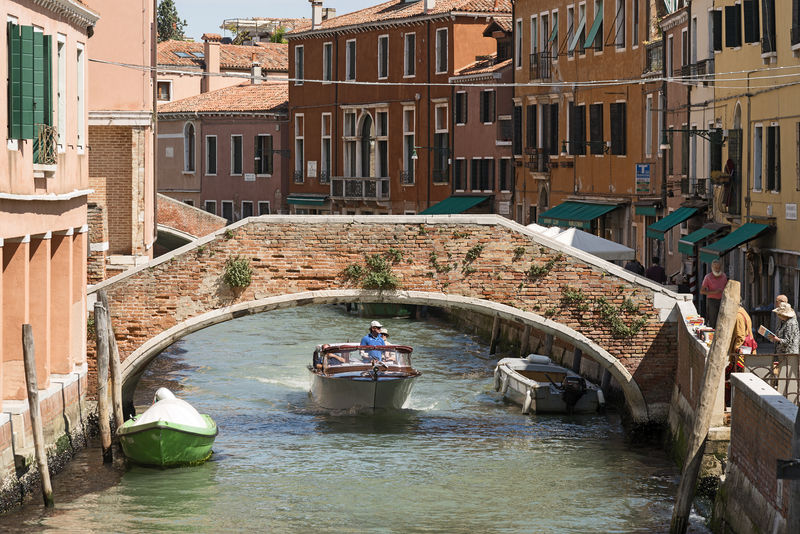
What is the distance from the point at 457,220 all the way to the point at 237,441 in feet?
13.9

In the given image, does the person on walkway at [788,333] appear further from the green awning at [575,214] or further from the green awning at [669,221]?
the green awning at [575,214]

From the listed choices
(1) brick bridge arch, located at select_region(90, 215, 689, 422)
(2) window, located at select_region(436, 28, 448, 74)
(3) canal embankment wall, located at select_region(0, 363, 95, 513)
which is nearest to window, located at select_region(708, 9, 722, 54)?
(1) brick bridge arch, located at select_region(90, 215, 689, 422)

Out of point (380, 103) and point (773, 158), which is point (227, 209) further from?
point (773, 158)

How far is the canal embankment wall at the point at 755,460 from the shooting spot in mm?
11656

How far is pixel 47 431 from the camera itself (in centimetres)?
1694

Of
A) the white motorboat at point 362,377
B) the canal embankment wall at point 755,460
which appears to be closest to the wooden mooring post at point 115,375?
the white motorboat at point 362,377

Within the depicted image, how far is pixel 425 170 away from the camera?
4303cm

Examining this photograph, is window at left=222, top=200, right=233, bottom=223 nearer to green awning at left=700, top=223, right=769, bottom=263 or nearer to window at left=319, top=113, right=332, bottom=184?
window at left=319, top=113, right=332, bottom=184

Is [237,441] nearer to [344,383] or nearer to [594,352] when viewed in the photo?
[344,383]

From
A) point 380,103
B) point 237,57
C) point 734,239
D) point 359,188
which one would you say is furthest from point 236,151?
point 734,239

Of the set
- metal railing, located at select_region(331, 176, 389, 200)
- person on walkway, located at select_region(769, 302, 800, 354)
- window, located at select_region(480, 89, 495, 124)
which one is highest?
window, located at select_region(480, 89, 495, 124)

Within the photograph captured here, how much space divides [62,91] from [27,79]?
2.45m

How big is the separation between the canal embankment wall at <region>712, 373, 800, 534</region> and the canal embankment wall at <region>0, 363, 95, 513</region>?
6.81 metres

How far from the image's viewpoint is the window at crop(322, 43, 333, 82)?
47.8 meters
